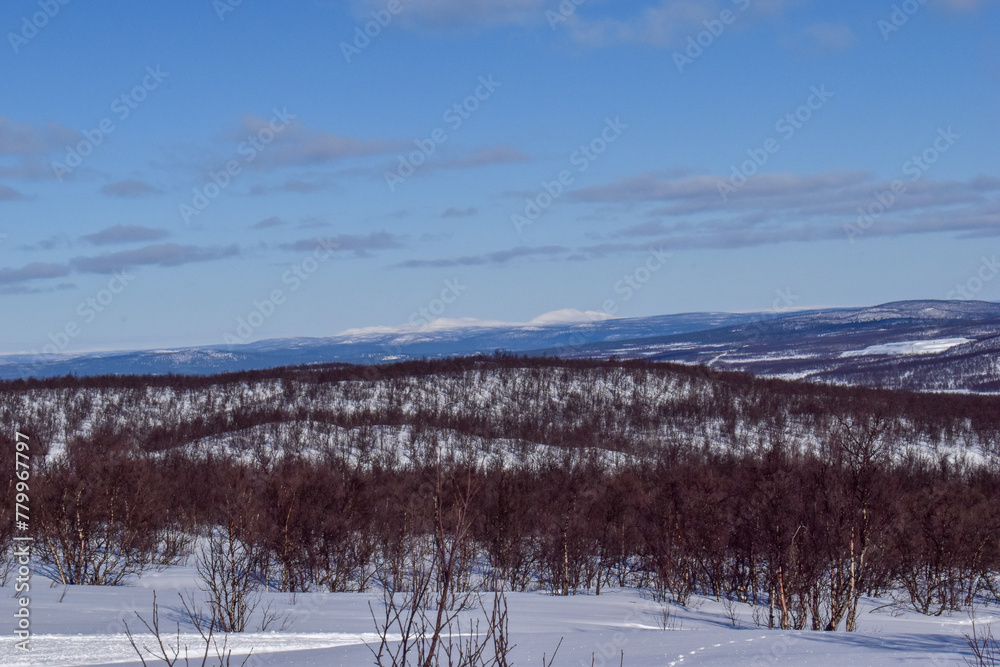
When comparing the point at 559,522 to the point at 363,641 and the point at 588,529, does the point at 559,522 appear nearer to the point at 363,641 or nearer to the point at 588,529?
the point at 588,529

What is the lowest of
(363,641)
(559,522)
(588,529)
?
(588,529)

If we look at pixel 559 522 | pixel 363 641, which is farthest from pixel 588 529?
pixel 363 641

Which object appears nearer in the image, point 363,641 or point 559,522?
point 363,641

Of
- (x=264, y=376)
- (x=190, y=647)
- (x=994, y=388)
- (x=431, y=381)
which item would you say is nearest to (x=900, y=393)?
(x=994, y=388)

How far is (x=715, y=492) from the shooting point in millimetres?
35375

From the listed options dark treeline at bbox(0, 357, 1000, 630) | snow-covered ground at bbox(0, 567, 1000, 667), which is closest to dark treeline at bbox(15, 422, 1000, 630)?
dark treeline at bbox(0, 357, 1000, 630)

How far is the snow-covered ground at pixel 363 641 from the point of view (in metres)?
10.6

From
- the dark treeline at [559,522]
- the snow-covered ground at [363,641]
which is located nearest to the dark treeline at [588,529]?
the dark treeline at [559,522]

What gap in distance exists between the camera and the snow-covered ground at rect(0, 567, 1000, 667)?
10555 mm

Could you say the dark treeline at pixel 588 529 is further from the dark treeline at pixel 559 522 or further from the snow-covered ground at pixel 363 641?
the snow-covered ground at pixel 363 641

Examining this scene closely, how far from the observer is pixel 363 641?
12.2 m

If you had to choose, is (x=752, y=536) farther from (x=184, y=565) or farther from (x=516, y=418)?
(x=516, y=418)

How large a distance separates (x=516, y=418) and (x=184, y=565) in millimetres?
68442

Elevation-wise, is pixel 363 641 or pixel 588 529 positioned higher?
pixel 363 641
